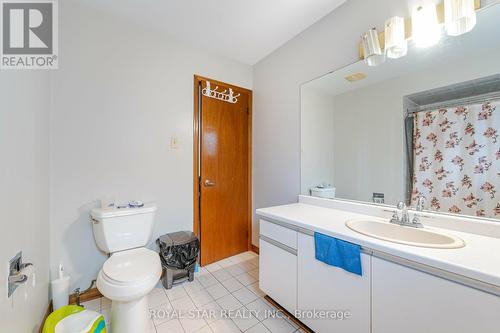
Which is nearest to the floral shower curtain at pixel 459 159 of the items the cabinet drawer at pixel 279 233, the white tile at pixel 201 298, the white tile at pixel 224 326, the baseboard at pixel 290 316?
the cabinet drawer at pixel 279 233

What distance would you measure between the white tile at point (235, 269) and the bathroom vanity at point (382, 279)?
24.1 inches

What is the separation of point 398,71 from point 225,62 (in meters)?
1.81

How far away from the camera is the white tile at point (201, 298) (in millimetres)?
1758

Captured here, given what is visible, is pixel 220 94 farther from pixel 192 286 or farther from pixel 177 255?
pixel 192 286

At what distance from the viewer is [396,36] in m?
1.38

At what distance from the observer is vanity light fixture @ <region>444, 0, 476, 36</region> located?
3.77 ft

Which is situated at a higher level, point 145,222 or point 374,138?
point 374,138

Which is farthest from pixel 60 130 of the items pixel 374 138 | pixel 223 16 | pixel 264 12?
pixel 374 138

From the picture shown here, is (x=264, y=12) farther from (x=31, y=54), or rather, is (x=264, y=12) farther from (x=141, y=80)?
(x=31, y=54)

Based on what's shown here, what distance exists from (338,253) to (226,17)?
2094mm

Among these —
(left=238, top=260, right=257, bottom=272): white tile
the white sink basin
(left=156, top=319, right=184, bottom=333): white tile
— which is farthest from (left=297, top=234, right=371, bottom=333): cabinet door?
(left=238, top=260, right=257, bottom=272): white tile

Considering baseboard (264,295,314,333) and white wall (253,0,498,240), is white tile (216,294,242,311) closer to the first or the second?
baseboard (264,295,314,333)

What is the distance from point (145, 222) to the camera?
1759 millimetres

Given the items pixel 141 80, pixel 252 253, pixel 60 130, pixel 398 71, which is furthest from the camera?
pixel 252 253
